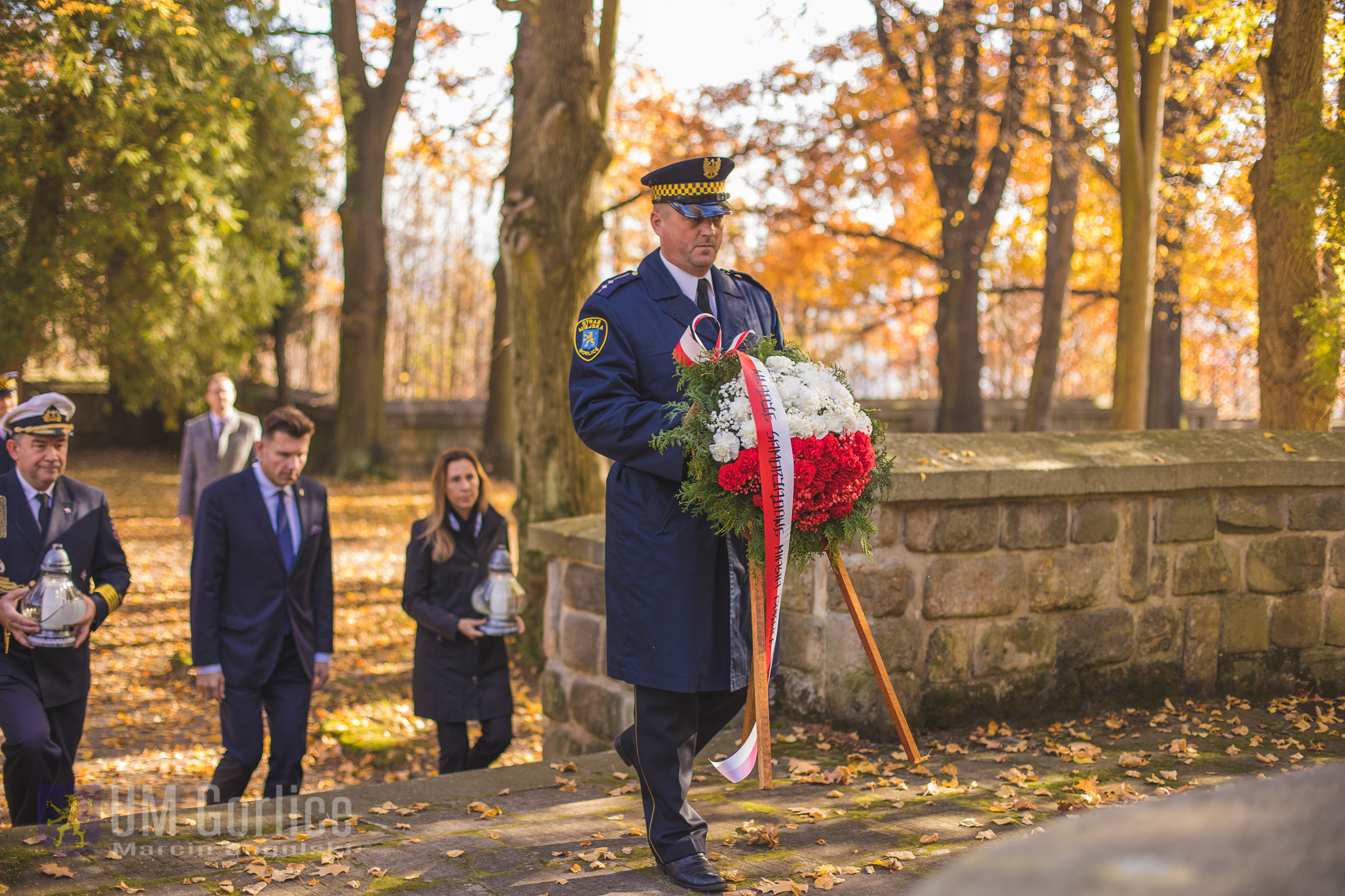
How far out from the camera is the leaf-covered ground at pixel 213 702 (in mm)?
6941

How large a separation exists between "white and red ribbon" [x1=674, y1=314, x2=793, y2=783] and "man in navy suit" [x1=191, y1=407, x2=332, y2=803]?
2530 mm

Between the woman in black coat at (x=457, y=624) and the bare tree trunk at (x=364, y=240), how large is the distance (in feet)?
38.0

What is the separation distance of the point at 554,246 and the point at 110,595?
3.99 m

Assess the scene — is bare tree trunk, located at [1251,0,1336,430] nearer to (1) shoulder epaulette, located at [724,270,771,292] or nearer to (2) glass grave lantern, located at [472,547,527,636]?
(1) shoulder epaulette, located at [724,270,771,292]

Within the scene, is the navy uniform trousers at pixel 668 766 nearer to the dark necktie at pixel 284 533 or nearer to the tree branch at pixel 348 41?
the dark necktie at pixel 284 533

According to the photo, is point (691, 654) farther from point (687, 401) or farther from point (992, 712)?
point (992, 712)

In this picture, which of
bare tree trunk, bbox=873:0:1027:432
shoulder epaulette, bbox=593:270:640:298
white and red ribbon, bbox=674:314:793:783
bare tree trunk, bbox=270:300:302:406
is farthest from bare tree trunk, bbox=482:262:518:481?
white and red ribbon, bbox=674:314:793:783

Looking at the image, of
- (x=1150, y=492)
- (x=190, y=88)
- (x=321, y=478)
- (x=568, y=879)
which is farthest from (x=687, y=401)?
(x=321, y=478)

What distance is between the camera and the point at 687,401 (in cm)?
330

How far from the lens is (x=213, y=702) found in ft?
27.3

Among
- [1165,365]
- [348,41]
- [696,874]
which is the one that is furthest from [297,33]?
[696,874]

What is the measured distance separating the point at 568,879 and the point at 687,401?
1.42 meters

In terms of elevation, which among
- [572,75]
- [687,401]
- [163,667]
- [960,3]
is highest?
[960,3]

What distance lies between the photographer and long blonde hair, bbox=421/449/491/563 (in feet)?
18.2
